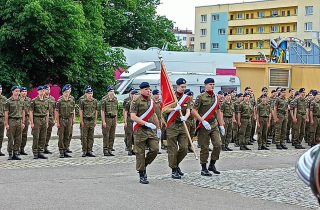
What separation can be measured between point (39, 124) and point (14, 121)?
2.00 ft

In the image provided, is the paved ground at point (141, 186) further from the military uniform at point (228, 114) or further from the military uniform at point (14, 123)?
the military uniform at point (228, 114)

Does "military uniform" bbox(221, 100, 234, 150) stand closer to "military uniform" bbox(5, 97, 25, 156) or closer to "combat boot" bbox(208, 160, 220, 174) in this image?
"combat boot" bbox(208, 160, 220, 174)

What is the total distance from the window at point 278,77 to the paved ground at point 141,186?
1430cm

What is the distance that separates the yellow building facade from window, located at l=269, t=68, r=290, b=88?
5114cm

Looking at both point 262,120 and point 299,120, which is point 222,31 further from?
point 262,120

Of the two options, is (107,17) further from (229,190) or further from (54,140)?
(229,190)

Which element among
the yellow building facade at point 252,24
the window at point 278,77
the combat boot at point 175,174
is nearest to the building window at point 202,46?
the yellow building facade at point 252,24

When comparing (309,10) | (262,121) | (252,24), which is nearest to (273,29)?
(252,24)

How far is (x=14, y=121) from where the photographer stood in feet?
48.7

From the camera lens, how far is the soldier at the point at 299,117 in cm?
1972

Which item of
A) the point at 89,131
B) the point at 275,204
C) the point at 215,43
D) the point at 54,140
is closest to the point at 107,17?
the point at 54,140

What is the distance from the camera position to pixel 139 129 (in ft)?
37.3

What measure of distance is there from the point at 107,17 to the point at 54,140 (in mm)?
23336

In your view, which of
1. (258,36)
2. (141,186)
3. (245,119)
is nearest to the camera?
(141,186)
